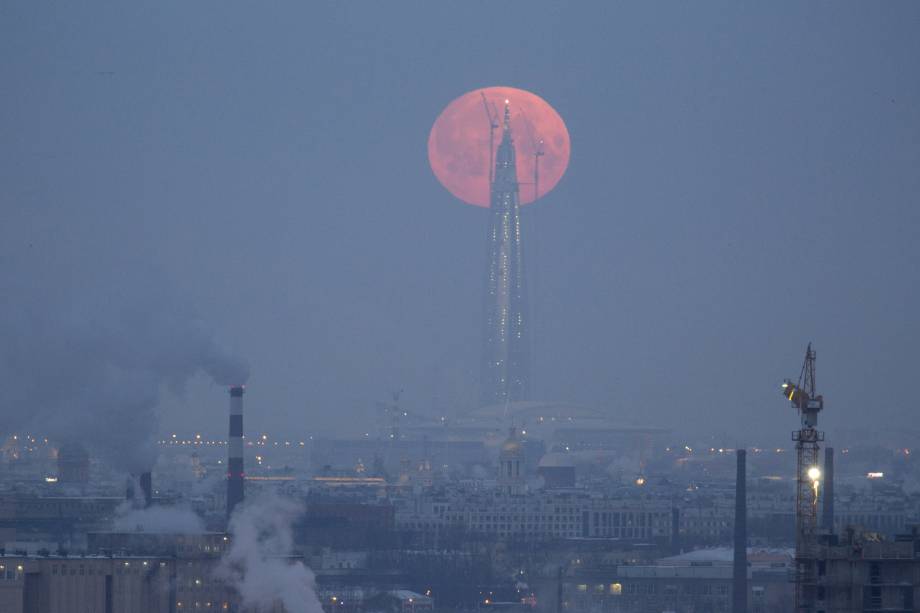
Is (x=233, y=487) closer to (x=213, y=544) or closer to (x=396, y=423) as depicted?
(x=213, y=544)

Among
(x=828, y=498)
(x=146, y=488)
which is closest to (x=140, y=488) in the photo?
(x=146, y=488)

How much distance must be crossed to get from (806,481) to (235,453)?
1468 inches

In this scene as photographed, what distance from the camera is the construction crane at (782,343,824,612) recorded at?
36.7 metres

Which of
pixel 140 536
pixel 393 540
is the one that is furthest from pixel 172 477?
pixel 140 536

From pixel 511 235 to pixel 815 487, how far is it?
385 feet

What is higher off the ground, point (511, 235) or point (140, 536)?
point (511, 235)

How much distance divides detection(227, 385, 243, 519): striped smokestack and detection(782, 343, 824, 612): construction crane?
32.1m

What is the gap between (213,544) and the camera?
56.7 meters

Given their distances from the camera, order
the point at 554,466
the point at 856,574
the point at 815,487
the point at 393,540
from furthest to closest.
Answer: the point at 554,466, the point at 393,540, the point at 815,487, the point at 856,574

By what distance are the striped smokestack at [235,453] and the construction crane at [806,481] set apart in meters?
32.1

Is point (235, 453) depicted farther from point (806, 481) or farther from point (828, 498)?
point (806, 481)

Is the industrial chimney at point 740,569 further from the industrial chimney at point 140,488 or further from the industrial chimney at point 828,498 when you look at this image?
the industrial chimney at point 140,488

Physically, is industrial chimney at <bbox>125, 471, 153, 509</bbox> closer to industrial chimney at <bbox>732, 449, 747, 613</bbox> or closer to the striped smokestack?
the striped smokestack

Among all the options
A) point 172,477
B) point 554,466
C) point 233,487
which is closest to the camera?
point 233,487
